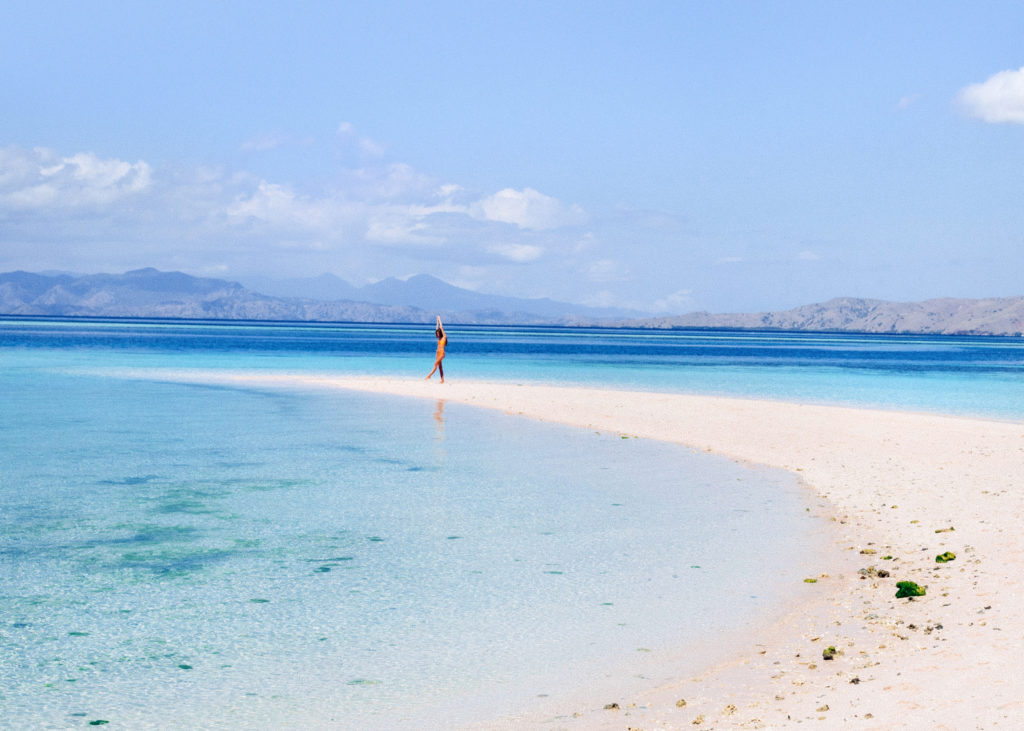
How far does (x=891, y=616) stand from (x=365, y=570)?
5912 mm

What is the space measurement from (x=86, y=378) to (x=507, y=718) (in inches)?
1515

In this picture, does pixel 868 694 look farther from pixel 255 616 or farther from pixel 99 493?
pixel 99 493

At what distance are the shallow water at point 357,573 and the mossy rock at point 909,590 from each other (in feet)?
4.09

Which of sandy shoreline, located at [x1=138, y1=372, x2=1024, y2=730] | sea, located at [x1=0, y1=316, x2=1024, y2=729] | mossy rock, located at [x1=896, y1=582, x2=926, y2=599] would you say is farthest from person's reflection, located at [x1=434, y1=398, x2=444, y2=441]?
mossy rock, located at [x1=896, y1=582, x2=926, y2=599]

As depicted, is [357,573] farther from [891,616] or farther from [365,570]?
[891,616]

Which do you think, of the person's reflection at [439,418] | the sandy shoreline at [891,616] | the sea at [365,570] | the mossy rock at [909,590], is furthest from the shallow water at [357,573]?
the person's reflection at [439,418]

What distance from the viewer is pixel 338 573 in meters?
10.4

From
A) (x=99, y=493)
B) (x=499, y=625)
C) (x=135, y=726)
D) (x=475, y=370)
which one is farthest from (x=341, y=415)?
(x=475, y=370)

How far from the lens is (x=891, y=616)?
869 cm

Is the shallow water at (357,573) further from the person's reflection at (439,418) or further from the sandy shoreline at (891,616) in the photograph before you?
the person's reflection at (439,418)

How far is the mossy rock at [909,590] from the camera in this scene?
30.4ft

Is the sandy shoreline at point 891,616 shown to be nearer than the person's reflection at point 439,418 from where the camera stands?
Yes

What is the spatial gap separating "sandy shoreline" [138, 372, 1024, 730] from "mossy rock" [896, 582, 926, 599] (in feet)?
0.28

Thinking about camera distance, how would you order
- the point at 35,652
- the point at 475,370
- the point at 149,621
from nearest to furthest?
the point at 35,652 → the point at 149,621 → the point at 475,370
